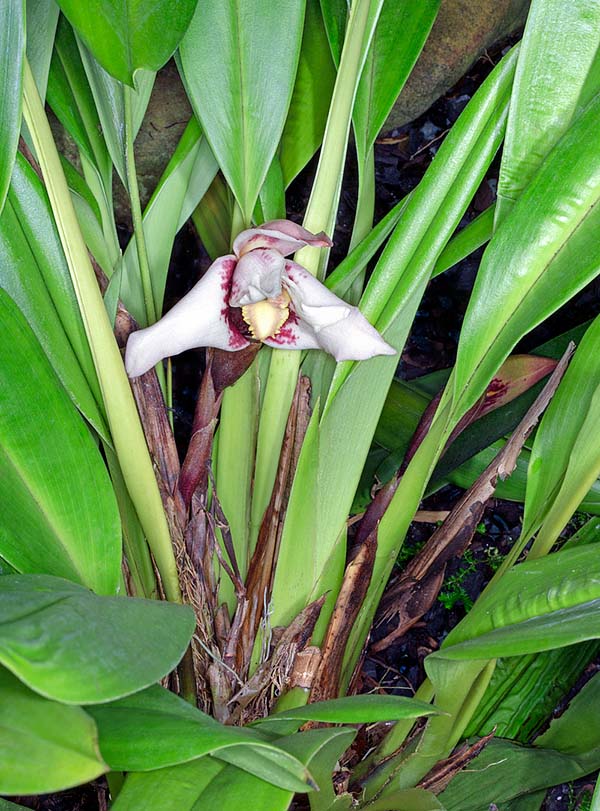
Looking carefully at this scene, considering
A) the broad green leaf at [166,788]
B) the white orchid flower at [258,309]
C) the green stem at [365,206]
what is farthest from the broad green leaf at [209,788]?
the green stem at [365,206]

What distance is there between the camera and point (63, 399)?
0.65 metres

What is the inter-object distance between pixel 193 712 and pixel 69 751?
116 millimetres

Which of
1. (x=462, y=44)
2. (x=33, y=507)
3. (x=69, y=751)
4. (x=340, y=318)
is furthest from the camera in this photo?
(x=462, y=44)

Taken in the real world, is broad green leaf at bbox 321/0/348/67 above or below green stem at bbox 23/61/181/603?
above

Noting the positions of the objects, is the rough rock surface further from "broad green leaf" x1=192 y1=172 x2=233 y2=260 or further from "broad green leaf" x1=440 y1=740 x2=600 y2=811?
"broad green leaf" x1=440 y1=740 x2=600 y2=811

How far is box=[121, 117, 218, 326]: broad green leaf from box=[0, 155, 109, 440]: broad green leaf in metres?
0.11

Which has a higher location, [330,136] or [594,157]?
[330,136]

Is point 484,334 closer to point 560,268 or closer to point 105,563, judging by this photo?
point 560,268

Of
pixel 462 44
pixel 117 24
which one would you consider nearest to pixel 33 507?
pixel 117 24

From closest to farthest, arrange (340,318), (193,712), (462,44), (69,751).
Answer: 1. (69,751)
2. (193,712)
3. (340,318)
4. (462,44)

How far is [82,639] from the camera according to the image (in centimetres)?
41

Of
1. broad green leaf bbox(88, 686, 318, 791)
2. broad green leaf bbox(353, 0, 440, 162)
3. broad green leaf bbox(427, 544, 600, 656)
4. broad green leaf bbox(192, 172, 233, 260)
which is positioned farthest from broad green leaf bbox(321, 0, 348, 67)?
broad green leaf bbox(88, 686, 318, 791)

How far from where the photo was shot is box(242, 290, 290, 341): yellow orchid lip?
0.75 meters

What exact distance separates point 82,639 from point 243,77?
60 centimetres
